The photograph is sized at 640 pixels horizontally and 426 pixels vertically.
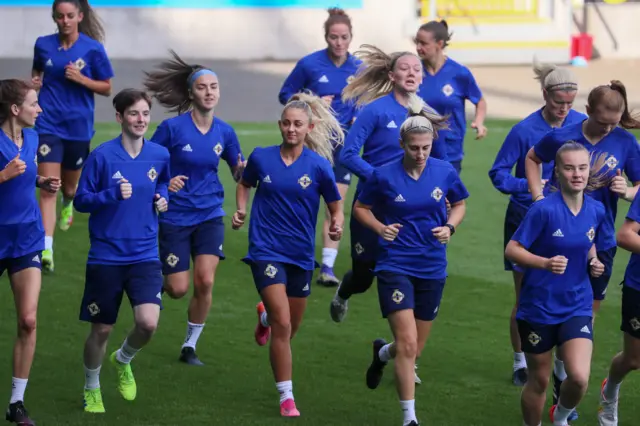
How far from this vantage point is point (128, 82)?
2669 cm

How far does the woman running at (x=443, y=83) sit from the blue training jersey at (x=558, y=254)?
157 inches

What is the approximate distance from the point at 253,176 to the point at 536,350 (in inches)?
95.7

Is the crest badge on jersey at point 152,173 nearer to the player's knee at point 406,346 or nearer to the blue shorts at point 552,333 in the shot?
the player's knee at point 406,346

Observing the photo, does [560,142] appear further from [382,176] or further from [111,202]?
[111,202]

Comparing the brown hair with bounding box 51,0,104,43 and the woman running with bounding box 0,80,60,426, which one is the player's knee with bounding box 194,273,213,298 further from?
the brown hair with bounding box 51,0,104,43

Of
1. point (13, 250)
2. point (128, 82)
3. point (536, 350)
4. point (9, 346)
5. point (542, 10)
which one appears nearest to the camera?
point (536, 350)

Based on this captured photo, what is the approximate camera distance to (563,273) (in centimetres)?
810

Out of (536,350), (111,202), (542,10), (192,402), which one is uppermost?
(542,10)

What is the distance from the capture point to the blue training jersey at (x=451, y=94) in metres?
12.3

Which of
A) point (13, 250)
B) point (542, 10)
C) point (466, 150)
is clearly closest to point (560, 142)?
point (13, 250)

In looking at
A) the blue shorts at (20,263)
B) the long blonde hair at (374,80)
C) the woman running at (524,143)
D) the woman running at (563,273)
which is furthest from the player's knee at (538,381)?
the long blonde hair at (374,80)

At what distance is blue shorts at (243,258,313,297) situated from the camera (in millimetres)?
9219

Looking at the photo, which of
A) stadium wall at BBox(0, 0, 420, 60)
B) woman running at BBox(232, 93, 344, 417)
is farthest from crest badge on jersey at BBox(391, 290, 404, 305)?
stadium wall at BBox(0, 0, 420, 60)

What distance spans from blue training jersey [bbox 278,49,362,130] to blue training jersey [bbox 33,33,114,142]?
1730mm
